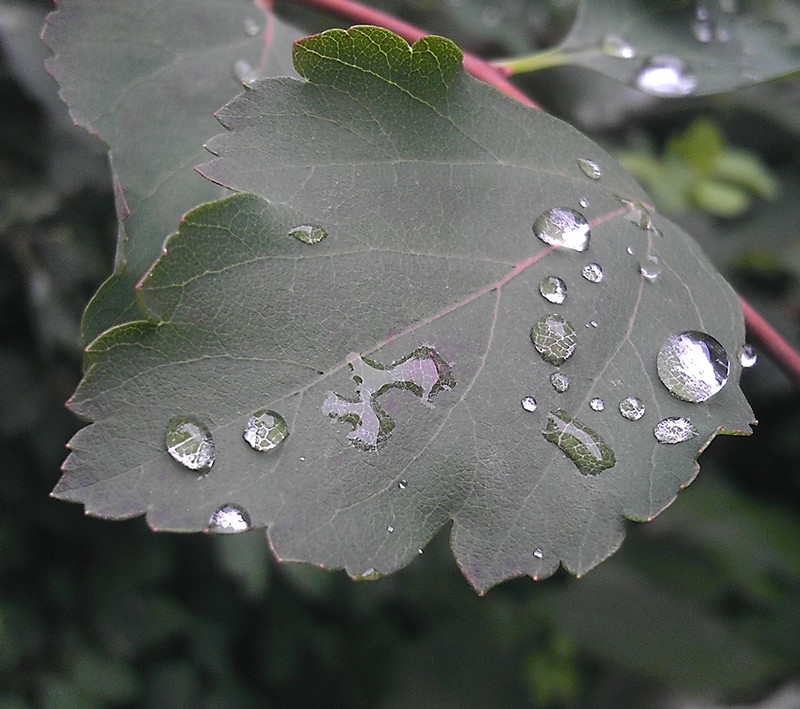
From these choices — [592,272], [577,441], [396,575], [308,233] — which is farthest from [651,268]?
[396,575]

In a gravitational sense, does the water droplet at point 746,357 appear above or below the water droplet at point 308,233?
below

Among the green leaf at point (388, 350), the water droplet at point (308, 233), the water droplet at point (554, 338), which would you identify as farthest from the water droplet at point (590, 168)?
the water droplet at point (308, 233)

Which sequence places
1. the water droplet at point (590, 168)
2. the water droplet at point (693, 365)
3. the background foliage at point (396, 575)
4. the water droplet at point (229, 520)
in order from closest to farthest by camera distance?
the water droplet at point (229, 520) < the water droplet at point (693, 365) < the water droplet at point (590, 168) < the background foliage at point (396, 575)

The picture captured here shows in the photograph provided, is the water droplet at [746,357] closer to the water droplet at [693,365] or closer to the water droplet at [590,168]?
the water droplet at [693,365]

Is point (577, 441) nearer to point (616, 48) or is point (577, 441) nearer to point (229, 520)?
point (229, 520)

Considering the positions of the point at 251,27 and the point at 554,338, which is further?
the point at 251,27

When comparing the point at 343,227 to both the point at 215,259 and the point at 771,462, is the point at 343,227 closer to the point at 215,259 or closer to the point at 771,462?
the point at 215,259

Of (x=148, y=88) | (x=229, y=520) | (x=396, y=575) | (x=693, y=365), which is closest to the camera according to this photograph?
(x=229, y=520)
